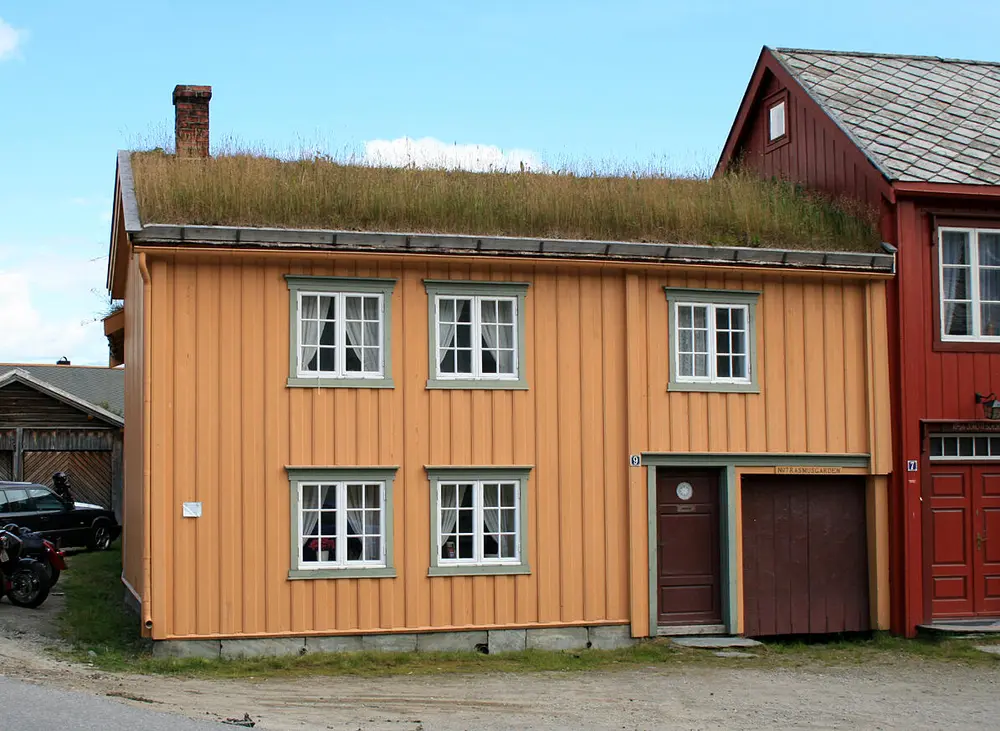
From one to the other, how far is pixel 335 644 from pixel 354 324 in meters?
3.73

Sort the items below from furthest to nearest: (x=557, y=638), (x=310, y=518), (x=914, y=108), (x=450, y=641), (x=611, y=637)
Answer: (x=914, y=108) → (x=611, y=637) → (x=557, y=638) → (x=450, y=641) → (x=310, y=518)

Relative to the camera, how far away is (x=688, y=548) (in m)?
16.1

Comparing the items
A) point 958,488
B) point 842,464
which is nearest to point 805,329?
point 842,464

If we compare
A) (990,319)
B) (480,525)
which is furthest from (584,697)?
(990,319)

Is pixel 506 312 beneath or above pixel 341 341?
above

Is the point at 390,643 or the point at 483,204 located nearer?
the point at 390,643

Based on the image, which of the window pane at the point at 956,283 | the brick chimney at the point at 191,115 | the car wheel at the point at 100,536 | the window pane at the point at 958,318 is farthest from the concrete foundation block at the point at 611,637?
the car wheel at the point at 100,536

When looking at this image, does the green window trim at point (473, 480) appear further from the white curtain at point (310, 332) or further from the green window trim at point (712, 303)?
the green window trim at point (712, 303)

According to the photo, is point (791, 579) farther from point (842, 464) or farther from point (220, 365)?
point (220, 365)

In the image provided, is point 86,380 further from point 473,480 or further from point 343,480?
point 473,480

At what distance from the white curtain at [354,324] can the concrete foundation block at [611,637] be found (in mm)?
4330

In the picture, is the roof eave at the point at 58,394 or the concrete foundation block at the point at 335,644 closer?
the concrete foundation block at the point at 335,644

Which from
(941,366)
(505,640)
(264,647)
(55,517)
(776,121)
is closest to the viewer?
(264,647)

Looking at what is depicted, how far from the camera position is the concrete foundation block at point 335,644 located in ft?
47.6
